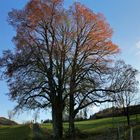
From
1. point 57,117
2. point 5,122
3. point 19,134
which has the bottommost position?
point 19,134

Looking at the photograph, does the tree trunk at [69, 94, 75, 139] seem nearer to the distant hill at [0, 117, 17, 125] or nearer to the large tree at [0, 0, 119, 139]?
the large tree at [0, 0, 119, 139]

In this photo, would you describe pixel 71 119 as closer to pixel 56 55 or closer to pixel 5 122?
pixel 56 55

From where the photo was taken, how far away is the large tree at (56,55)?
143ft

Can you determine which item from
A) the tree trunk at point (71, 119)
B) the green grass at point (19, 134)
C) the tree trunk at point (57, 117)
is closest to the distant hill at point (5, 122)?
the green grass at point (19, 134)

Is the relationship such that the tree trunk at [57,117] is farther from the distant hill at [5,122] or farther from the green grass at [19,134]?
the distant hill at [5,122]

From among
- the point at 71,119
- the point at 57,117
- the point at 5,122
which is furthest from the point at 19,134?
the point at 5,122

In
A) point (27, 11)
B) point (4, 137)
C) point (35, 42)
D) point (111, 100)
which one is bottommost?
point (4, 137)

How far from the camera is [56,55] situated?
44875mm

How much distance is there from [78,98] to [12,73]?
759 centimetres

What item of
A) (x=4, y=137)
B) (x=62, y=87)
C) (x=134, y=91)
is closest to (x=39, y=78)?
(x=62, y=87)

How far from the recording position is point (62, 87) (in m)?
44.6

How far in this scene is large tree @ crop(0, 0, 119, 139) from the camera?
43500 millimetres

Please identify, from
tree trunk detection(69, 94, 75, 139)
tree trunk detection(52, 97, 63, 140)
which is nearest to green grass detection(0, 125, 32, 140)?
tree trunk detection(52, 97, 63, 140)

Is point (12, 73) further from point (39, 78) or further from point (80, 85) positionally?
point (80, 85)
